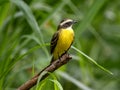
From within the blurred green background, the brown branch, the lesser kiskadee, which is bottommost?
the blurred green background

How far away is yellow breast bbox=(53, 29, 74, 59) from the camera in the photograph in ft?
9.48

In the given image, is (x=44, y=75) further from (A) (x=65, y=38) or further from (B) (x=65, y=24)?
(B) (x=65, y=24)

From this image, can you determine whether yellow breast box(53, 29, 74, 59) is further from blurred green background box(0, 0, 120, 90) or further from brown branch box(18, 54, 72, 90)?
blurred green background box(0, 0, 120, 90)

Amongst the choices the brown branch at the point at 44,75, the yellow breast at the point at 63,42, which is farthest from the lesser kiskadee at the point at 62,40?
the brown branch at the point at 44,75

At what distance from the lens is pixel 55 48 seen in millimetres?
3033

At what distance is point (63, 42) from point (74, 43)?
1.13 m

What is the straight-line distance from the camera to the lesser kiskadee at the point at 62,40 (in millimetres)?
2895

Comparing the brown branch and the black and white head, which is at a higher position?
the brown branch

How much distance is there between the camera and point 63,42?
293 cm

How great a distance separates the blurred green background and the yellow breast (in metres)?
0.38

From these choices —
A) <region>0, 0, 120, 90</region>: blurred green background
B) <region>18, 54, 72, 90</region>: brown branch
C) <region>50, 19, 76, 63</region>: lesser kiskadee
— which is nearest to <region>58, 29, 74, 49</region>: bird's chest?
<region>50, 19, 76, 63</region>: lesser kiskadee

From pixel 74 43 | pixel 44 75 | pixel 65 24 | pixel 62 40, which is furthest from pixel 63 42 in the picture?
pixel 74 43

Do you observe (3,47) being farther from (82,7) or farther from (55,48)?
(82,7)

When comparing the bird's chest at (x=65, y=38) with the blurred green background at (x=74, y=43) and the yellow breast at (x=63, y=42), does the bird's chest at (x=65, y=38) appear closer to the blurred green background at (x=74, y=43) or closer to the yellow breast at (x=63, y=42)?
the yellow breast at (x=63, y=42)
